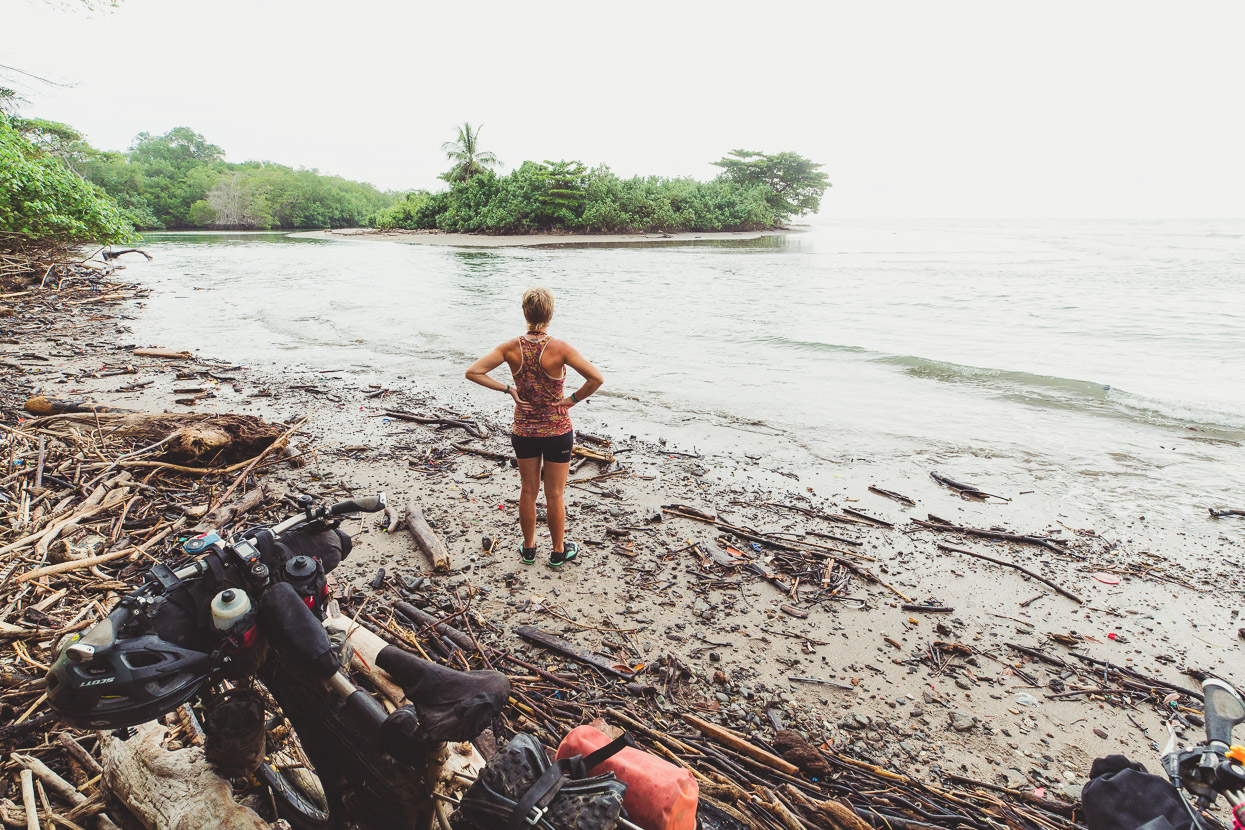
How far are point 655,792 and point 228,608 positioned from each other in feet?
4.67

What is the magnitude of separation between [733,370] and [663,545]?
829 cm

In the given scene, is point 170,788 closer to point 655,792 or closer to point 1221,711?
point 655,792

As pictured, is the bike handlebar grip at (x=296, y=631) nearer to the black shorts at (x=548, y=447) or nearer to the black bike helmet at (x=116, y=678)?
the black bike helmet at (x=116, y=678)

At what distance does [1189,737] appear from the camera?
3.58m

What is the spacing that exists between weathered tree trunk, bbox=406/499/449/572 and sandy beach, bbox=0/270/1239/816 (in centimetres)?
13

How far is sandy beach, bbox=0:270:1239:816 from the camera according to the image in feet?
11.7

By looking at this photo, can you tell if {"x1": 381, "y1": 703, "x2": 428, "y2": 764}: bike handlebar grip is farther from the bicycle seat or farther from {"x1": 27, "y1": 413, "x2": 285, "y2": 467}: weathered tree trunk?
{"x1": 27, "y1": 413, "x2": 285, "y2": 467}: weathered tree trunk

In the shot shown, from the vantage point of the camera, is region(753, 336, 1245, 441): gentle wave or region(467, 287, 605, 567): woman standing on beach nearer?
region(467, 287, 605, 567): woman standing on beach

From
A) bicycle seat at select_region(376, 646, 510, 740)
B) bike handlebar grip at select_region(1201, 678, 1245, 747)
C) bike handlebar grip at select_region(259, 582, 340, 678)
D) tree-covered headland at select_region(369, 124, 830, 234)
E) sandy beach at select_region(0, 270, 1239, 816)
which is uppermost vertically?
tree-covered headland at select_region(369, 124, 830, 234)

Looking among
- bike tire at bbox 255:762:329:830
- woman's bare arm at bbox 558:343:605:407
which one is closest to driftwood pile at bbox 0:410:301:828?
bike tire at bbox 255:762:329:830

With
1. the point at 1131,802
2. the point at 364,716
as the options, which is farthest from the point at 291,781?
the point at 1131,802

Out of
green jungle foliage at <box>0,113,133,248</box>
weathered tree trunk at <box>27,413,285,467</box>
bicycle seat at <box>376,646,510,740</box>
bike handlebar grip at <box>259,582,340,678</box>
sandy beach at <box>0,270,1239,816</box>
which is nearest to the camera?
bicycle seat at <box>376,646,510,740</box>

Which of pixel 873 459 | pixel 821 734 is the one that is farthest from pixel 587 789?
pixel 873 459

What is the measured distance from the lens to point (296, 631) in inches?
63.9
